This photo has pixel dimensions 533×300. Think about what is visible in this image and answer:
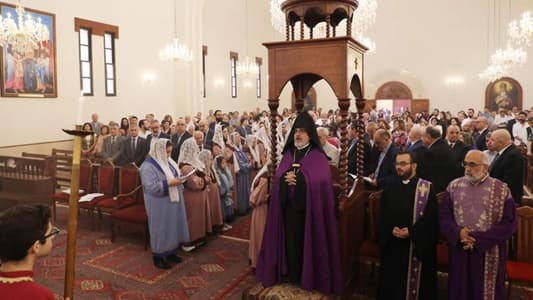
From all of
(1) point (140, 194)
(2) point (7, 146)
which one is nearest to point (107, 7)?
(2) point (7, 146)

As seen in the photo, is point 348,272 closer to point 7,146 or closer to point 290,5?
point 290,5

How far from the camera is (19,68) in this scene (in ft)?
34.9

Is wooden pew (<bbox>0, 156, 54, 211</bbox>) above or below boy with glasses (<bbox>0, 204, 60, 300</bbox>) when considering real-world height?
below

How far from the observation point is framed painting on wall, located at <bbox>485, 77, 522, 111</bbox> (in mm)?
20906

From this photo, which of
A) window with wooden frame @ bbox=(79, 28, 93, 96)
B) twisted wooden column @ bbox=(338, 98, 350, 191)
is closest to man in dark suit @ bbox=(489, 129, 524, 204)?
twisted wooden column @ bbox=(338, 98, 350, 191)

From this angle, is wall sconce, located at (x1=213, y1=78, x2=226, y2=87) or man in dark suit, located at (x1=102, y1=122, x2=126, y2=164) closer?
man in dark suit, located at (x1=102, y1=122, x2=126, y2=164)

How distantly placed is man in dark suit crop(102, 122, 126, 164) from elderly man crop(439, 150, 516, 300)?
7.24 m

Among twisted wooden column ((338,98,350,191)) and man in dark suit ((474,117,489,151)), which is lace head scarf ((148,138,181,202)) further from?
man in dark suit ((474,117,489,151))

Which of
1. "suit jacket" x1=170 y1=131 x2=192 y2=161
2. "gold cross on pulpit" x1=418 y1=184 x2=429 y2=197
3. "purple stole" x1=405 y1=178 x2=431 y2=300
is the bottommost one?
"purple stole" x1=405 y1=178 x2=431 y2=300

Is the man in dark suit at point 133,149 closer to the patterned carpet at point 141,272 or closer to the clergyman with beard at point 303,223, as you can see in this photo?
the patterned carpet at point 141,272

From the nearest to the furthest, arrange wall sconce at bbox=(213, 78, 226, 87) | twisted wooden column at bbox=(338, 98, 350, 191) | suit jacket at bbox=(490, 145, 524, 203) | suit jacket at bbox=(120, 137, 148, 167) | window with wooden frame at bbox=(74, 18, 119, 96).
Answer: twisted wooden column at bbox=(338, 98, 350, 191) < suit jacket at bbox=(490, 145, 524, 203) < suit jacket at bbox=(120, 137, 148, 167) < window with wooden frame at bbox=(74, 18, 119, 96) < wall sconce at bbox=(213, 78, 226, 87)

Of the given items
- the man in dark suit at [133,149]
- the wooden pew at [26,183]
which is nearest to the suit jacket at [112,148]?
the man in dark suit at [133,149]

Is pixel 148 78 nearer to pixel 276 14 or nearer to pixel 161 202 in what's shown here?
pixel 276 14

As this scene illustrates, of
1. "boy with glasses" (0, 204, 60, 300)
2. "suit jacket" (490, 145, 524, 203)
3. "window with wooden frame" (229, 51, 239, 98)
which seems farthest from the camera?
"window with wooden frame" (229, 51, 239, 98)
